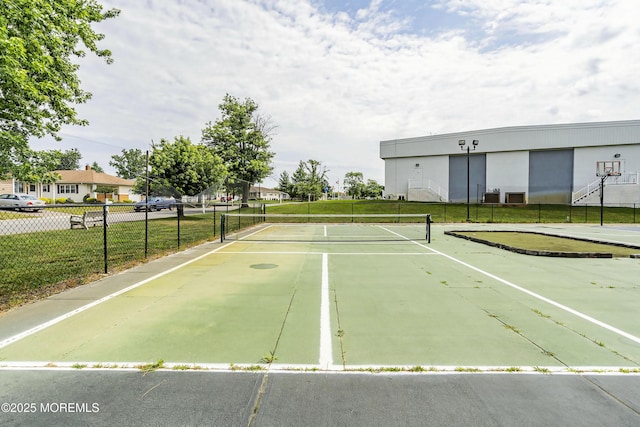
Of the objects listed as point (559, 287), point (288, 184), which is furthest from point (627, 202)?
point (288, 184)

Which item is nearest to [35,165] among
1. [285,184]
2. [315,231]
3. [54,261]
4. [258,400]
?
[54,261]

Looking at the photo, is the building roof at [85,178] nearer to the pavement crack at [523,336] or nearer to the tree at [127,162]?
the tree at [127,162]

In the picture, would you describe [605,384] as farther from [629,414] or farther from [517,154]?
[517,154]

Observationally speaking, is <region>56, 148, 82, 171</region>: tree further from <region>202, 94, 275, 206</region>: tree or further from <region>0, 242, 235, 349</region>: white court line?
<region>0, 242, 235, 349</region>: white court line

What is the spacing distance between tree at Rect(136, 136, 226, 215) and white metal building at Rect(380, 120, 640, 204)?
25.9m

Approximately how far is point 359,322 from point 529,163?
145 ft

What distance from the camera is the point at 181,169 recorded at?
71.9ft

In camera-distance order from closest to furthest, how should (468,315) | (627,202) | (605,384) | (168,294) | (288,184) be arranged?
1. (605,384)
2. (468,315)
3. (168,294)
4. (627,202)
5. (288,184)

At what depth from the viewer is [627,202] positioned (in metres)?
34.8

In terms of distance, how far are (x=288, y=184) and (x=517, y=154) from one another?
50.2m

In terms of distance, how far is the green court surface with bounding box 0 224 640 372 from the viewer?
10.3ft

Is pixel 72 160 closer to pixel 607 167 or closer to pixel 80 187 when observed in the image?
pixel 80 187

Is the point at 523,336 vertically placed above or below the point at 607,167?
below

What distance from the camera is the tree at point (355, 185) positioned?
101875 mm
